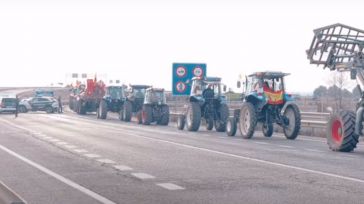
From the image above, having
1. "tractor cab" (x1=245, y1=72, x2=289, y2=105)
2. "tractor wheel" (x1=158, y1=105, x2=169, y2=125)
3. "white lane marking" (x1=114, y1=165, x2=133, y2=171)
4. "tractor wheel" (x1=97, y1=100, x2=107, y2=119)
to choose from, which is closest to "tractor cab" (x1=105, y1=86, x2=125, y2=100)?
"tractor wheel" (x1=97, y1=100, x2=107, y2=119)

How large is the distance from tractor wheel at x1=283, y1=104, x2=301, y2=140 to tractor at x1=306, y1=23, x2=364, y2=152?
5304 millimetres

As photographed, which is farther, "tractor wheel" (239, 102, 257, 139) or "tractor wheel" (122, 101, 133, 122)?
"tractor wheel" (122, 101, 133, 122)

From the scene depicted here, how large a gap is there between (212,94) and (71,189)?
2182cm

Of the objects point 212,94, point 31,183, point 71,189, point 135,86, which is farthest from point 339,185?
point 135,86

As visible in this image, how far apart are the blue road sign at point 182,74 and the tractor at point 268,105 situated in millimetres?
10928

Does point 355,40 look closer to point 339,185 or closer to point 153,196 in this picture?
point 339,185

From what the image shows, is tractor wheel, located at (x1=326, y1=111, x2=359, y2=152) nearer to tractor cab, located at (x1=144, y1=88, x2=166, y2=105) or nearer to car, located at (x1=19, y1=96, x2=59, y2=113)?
tractor cab, located at (x1=144, y1=88, x2=166, y2=105)

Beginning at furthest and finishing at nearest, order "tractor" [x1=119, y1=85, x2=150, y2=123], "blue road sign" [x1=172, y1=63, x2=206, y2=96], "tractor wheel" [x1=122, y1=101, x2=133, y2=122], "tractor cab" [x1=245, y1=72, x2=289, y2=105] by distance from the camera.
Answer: "tractor" [x1=119, y1=85, x2=150, y2=123], "tractor wheel" [x1=122, y1=101, x2=133, y2=122], "blue road sign" [x1=172, y1=63, x2=206, y2=96], "tractor cab" [x1=245, y1=72, x2=289, y2=105]

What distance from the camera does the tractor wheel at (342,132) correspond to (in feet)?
65.9

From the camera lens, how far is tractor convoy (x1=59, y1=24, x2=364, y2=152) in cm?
2058

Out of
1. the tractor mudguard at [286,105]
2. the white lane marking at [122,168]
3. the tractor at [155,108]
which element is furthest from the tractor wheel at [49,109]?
the white lane marking at [122,168]

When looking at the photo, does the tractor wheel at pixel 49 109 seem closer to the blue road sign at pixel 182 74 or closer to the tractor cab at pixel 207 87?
the blue road sign at pixel 182 74

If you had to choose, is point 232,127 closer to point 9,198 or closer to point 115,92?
point 9,198

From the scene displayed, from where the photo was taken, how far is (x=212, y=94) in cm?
3409
